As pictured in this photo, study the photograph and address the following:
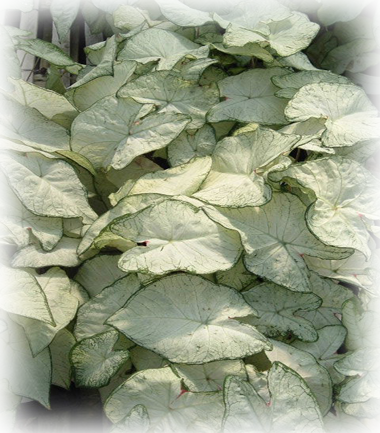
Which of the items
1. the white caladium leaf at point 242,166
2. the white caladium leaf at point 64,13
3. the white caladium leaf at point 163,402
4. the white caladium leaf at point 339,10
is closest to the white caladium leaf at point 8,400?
the white caladium leaf at point 163,402

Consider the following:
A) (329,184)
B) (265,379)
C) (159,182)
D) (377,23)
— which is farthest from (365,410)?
(377,23)

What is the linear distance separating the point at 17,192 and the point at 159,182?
0.31m

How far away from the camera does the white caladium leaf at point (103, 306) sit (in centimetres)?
119

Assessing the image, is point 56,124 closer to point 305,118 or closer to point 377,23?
point 305,118

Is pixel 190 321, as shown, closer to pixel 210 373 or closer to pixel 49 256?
pixel 210 373

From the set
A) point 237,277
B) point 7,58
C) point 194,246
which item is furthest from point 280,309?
point 7,58

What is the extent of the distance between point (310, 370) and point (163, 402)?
284 mm

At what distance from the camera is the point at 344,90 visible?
1.45 meters

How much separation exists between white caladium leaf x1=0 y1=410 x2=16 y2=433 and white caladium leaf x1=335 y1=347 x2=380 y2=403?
60 cm

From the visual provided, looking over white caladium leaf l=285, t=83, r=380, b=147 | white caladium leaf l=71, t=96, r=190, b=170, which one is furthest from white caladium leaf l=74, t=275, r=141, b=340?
white caladium leaf l=285, t=83, r=380, b=147

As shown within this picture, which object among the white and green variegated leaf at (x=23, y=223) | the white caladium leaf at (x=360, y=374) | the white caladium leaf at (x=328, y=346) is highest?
the white and green variegated leaf at (x=23, y=223)

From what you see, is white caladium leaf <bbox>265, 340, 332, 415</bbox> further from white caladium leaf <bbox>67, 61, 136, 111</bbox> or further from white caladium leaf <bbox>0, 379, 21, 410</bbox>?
white caladium leaf <bbox>67, 61, 136, 111</bbox>

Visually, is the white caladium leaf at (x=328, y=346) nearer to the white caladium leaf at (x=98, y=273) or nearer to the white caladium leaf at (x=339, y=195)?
the white caladium leaf at (x=339, y=195)

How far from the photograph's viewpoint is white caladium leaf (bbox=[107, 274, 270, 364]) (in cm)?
106
